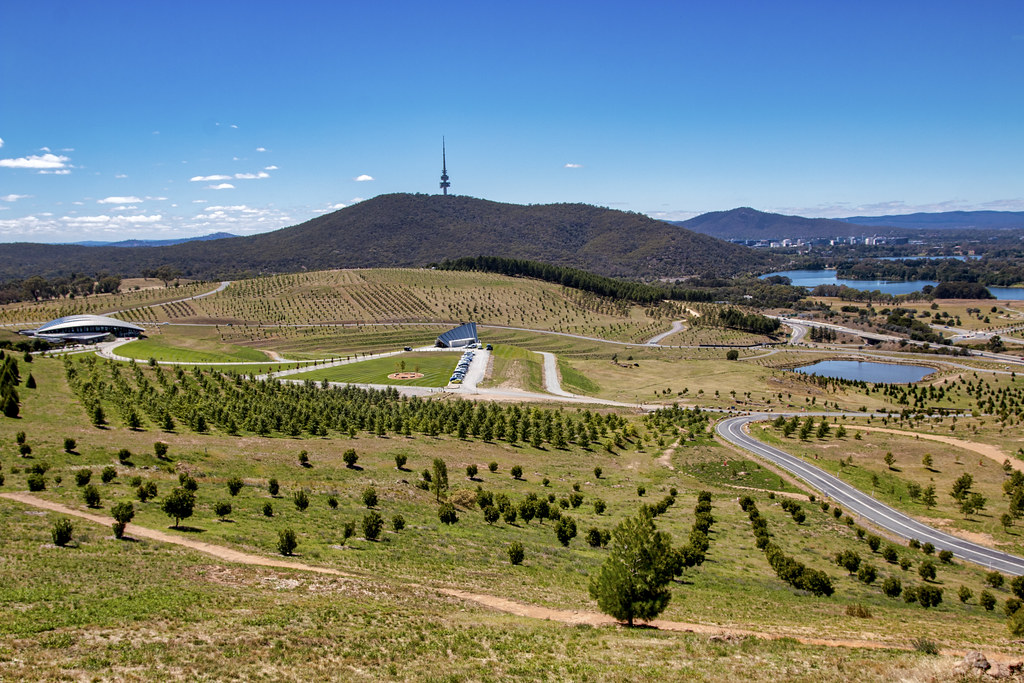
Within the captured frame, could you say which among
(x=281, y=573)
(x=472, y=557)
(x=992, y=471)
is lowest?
(x=992, y=471)

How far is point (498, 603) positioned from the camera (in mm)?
26922

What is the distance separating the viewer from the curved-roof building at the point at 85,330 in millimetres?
136125

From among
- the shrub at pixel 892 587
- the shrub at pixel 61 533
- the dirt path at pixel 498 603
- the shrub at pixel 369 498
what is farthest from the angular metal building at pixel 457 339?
the shrub at pixel 61 533

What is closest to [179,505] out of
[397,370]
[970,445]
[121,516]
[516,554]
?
[121,516]

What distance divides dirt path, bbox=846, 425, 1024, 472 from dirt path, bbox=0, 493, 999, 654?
52.7 meters

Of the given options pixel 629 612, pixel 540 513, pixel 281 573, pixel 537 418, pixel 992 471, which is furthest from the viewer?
pixel 537 418

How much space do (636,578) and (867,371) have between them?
13774 centimetres

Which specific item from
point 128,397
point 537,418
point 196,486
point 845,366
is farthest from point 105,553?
point 845,366

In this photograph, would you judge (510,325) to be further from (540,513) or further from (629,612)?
(629,612)

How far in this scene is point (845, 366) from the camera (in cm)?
14388

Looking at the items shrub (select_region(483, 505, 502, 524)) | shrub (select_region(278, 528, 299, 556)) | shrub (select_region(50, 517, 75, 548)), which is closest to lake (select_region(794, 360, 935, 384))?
shrub (select_region(483, 505, 502, 524))

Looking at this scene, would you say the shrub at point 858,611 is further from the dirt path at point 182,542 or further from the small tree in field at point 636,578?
the dirt path at point 182,542

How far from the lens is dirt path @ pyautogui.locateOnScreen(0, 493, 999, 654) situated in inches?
944

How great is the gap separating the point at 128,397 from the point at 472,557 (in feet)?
166
